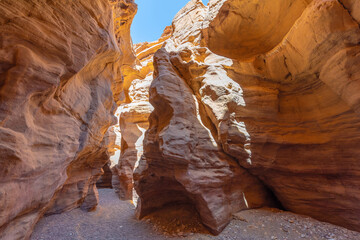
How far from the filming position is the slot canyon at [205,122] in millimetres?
2711

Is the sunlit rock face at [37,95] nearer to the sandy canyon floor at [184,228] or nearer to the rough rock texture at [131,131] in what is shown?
the sandy canyon floor at [184,228]

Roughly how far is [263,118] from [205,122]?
Result: 2130mm

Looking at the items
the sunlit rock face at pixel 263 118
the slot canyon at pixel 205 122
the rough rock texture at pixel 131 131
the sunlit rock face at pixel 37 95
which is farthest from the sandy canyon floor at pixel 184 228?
the rough rock texture at pixel 131 131

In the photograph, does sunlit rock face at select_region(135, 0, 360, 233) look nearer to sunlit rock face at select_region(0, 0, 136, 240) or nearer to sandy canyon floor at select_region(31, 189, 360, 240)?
sandy canyon floor at select_region(31, 189, 360, 240)

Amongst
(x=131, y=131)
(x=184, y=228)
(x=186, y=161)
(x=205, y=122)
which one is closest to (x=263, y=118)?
(x=205, y=122)

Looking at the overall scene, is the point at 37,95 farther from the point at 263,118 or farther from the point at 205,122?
the point at 263,118

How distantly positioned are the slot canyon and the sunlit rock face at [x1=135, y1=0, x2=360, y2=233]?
0.04 m

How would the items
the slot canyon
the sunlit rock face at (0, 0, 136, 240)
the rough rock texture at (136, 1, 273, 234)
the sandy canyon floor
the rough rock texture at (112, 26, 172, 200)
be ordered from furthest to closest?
the rough rock texture at (112, 26, 172, 200) < the rough rock texture at (136, 1, 273, 234) < the sandy canyon floor < the slot canyon < the sunlit rock face at (0, 0, 136, 240)

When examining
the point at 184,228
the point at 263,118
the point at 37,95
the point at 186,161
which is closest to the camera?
the point at 37,95

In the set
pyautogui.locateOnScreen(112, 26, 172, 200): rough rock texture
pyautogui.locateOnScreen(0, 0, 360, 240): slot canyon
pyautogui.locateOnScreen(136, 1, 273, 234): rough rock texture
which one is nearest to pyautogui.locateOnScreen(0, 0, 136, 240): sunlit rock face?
pyautogui.locateOnScreen(0, 0, 360, 240): slot canyon

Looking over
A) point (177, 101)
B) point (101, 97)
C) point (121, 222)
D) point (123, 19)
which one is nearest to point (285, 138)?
point (177, 101)

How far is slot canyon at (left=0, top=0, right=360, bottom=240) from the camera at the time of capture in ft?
8.89

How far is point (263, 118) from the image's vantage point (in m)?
5.71

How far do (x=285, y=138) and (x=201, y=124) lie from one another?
2995 millimetres
